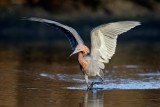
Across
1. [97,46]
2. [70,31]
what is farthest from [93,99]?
[70,31]

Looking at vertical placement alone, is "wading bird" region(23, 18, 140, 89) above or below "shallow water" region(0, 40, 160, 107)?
above

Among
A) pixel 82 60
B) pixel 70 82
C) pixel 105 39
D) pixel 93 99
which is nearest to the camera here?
pixel 93 99

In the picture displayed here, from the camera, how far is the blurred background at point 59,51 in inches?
442

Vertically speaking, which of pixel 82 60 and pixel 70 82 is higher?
pixel 82 60

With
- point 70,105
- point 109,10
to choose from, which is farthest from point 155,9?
point 70,105

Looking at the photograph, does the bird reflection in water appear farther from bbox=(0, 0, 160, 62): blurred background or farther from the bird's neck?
bbox=(0, 0, 160, 62): blurred background

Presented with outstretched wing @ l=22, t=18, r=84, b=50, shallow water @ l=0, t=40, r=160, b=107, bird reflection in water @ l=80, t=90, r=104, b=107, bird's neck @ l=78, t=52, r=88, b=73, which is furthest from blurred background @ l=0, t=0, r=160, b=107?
outstretched wing @ l=22, t=18, r=84, b=50

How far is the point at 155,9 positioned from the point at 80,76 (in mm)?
22329

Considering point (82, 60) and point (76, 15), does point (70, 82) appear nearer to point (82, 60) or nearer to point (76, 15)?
point (82, 60)

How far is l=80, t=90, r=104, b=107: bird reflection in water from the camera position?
9961mm

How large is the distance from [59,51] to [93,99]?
11861 mm

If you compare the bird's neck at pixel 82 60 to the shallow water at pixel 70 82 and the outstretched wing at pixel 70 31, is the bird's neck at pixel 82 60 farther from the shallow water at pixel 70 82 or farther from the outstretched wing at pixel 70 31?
the shallow water at pixel 70 82

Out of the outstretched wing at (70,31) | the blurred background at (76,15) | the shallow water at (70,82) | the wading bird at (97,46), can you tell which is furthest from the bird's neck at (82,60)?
the blurred background at (76,15)

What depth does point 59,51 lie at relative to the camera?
2239cm
